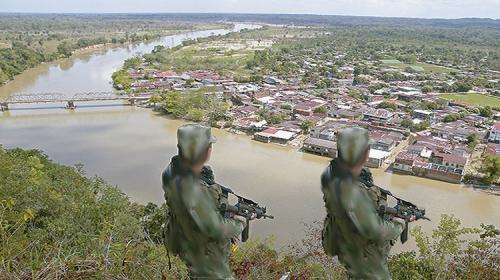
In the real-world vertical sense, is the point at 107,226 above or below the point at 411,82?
above

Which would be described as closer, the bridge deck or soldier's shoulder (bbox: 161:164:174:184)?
soldier's shoulder (bbox: 161:164:174:184)

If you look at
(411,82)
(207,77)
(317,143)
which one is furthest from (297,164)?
(411,82)

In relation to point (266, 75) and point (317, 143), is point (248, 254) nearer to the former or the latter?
point (317, 143)

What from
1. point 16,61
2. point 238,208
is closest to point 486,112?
point 238,208

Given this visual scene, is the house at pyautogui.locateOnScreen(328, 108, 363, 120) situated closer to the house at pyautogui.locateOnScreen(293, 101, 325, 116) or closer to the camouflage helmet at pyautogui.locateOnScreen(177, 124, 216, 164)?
the house at pyautogui.locateOnScreen(293, 101, 325, 116)

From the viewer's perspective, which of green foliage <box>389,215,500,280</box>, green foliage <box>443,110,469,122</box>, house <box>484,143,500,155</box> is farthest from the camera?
green foliage <box>443,110,469,122</box>

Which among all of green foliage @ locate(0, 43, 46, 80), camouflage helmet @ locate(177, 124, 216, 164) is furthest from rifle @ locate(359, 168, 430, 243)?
green foliage @ locate(0, 43, 46, 80)

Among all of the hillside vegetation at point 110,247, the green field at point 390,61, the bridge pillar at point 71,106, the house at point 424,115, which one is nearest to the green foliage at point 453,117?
the house at point 424,115
